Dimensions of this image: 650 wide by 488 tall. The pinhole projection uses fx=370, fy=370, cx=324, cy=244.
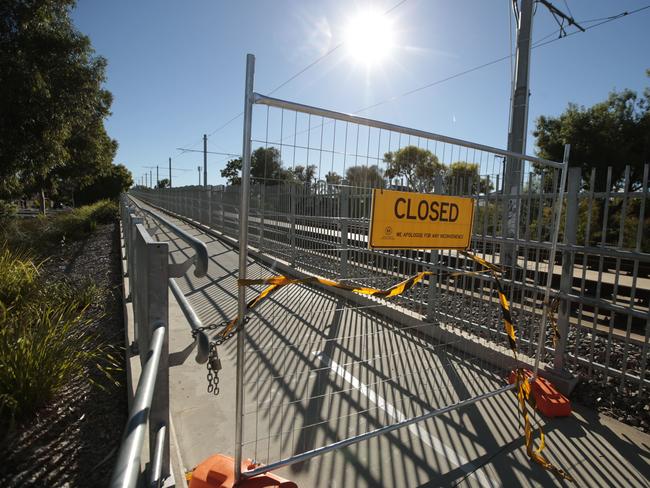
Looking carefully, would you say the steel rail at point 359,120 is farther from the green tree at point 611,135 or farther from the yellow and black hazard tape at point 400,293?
the green tree at point 611,135

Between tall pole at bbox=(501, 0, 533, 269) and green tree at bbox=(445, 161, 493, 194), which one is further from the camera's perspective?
tall pole at bbox=(501, 0, 533, 269)

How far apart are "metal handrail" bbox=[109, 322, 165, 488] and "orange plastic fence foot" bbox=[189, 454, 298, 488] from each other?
1.26 m

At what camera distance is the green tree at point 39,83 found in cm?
895

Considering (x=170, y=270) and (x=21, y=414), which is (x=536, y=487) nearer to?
(x=170, y=270)

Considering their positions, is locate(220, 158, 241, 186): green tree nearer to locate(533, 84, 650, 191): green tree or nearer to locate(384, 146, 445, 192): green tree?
locate(384, 146, 445, 192): green tree

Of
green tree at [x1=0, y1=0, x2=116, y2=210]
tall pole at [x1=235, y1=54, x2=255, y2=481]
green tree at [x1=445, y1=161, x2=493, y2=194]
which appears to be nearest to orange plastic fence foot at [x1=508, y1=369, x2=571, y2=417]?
green tree at [x1=445, y1=161, x2=493, y2=194]

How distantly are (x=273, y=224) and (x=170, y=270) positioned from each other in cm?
755

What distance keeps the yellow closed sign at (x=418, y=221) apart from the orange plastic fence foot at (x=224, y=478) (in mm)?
1531

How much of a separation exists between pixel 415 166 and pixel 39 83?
10203 mm

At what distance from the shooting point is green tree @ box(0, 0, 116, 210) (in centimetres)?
895

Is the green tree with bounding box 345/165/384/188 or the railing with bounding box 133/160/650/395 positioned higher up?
the green tree with bounding box 345/165/384/188

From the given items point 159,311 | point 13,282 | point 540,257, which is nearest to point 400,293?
point 159,311

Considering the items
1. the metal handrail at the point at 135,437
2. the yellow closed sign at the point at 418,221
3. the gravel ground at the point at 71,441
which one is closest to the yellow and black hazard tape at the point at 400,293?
the yellow closed sign at the point at 418,221

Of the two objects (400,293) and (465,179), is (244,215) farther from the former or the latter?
(465,179)
